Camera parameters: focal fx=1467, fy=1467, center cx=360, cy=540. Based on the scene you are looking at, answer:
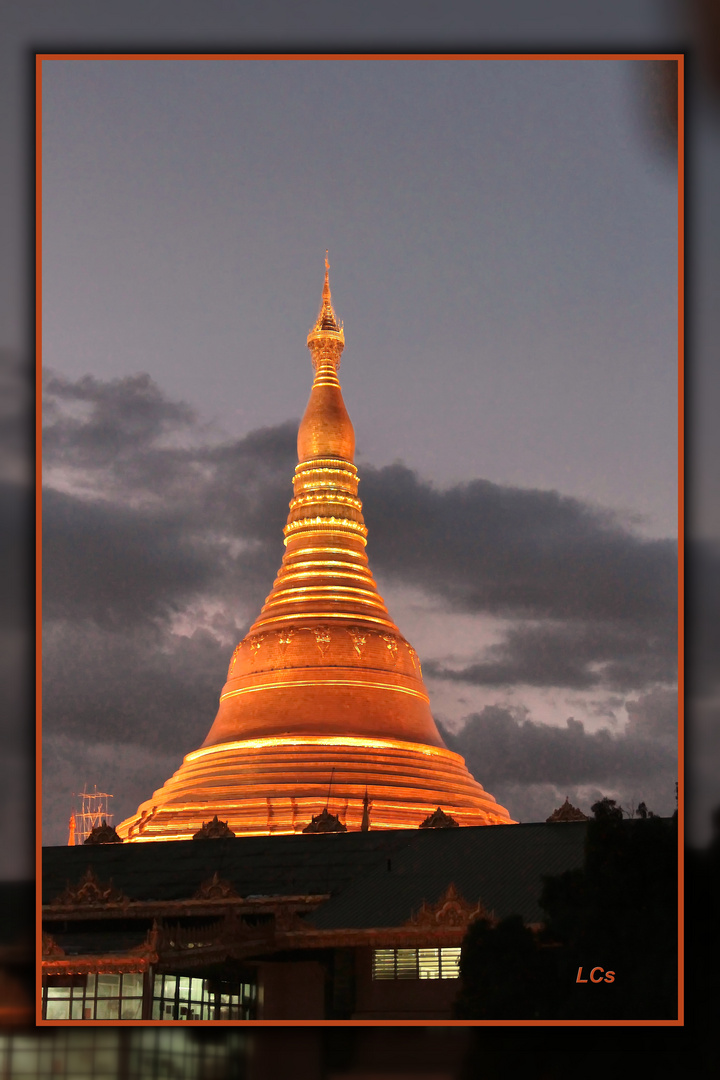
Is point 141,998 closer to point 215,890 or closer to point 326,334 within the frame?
point 215,890

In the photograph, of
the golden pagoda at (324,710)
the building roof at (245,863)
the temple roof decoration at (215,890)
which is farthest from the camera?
the golden pagoda at (324,710)

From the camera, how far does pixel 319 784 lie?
17969 millimetres

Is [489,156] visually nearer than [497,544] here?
Yes

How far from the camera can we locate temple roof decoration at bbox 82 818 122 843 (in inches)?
432

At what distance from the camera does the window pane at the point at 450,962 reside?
9.12m

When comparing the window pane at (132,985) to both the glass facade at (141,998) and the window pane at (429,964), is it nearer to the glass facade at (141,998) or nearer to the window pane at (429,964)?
the glass facade at (141,998)

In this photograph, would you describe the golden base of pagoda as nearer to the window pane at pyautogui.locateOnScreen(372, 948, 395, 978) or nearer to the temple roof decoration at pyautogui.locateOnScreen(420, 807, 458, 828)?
the temple roof decoration at pyautogui.locateOnScreen(420, 807, 458, 828)

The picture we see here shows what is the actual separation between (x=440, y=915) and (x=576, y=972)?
2309 millimetres

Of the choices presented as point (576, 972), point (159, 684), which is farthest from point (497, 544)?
point (576, 972)

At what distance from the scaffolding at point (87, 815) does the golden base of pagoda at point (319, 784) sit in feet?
12.8

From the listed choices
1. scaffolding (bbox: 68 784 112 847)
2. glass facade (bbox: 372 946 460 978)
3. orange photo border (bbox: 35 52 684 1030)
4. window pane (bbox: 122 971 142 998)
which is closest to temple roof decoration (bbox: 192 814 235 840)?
scaffolding (bbox: 68 784 112 847)

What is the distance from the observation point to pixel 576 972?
8641 mm
